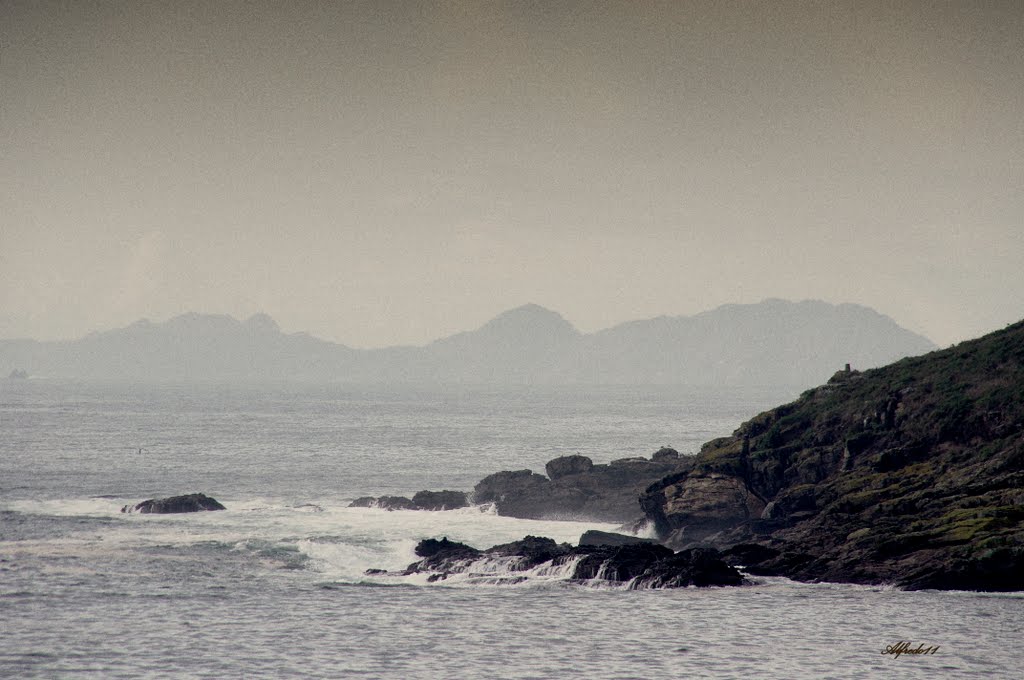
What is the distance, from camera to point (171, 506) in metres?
77.6

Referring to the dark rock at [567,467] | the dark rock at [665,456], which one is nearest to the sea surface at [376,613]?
the dark rock at [567,467]

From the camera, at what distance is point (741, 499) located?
66.0 m

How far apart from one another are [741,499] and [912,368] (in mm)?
17668

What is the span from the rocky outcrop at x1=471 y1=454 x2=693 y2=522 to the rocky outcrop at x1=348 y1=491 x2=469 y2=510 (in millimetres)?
1900

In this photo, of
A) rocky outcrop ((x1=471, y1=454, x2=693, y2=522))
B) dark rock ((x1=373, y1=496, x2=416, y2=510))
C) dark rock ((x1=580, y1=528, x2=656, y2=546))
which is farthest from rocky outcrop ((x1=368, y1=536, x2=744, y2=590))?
dark rock ((x1=373, y1=496, x2=416, y2=510))

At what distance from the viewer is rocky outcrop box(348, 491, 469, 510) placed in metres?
83.0

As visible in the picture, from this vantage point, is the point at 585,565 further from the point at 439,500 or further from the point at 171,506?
the point at 171,506

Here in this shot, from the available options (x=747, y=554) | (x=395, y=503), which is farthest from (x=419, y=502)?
(x=747, y=554)

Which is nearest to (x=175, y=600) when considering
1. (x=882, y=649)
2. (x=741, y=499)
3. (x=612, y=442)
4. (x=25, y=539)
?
(x=25, y=539)

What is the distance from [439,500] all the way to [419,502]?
167cm

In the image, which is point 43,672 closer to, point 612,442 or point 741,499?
point 741,499

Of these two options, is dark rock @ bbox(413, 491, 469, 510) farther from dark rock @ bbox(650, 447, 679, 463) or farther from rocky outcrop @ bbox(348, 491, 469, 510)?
dark rock @ bbox(650, 447, 679, 463)
